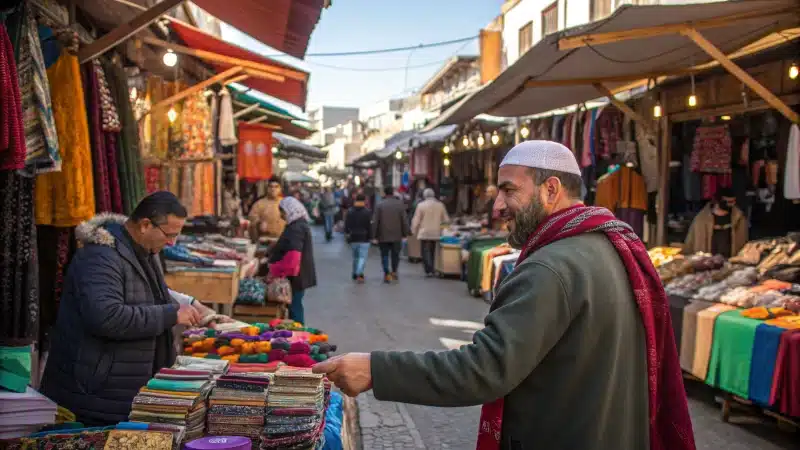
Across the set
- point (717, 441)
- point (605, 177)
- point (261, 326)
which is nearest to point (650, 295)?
point (261, 326)

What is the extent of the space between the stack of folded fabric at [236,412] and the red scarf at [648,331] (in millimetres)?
1140

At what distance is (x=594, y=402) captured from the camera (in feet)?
7.47

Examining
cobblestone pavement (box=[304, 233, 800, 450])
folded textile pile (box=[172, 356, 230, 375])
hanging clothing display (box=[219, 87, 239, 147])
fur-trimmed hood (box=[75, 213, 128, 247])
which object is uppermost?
hanging clothing display (box=[219, 87, 239, 147])

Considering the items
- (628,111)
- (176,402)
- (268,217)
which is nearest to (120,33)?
(176,402)

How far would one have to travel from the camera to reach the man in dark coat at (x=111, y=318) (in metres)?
3.60

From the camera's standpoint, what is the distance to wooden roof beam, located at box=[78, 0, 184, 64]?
509cm

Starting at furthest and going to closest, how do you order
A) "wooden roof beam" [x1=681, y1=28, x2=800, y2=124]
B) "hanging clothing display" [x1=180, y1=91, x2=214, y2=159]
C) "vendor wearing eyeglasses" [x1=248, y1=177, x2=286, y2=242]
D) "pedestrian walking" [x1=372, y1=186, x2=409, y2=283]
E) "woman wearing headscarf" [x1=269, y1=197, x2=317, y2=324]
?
"pedestrian walking" [x1=372, y1=186, x2=409, y2=283]
"vendor wearing eyeglasses" [x1=248, y1=177, x2=286, y2=242]
"woman wearing headscarf" [x1=269, y1=197, x2=317, y2=324]
"hanging clothing display" [x1=180, y1=91, x2=214, y2=159]
"wooden roof beam" [x1=681, y1=28, x2=800, y2=124]

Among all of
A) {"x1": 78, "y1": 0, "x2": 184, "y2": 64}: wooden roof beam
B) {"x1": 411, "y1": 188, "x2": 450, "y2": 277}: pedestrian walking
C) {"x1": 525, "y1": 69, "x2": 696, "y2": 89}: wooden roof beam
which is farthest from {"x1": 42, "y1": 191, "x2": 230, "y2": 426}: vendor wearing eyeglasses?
{"x1": 411, "y1": 188, "x2": 450, "y2": 277}: pedestrian walking

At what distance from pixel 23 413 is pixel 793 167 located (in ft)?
24.7

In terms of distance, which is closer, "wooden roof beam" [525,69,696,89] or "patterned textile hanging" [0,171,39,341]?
"patterned textile hanging" [0,171,39,341]

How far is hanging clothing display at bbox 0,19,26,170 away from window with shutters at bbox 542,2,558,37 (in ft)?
72.7

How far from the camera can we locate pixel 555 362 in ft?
7.52

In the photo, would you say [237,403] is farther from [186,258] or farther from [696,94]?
[696,94]

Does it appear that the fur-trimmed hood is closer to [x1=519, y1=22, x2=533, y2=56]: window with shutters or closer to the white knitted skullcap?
the white knitted skullcap
